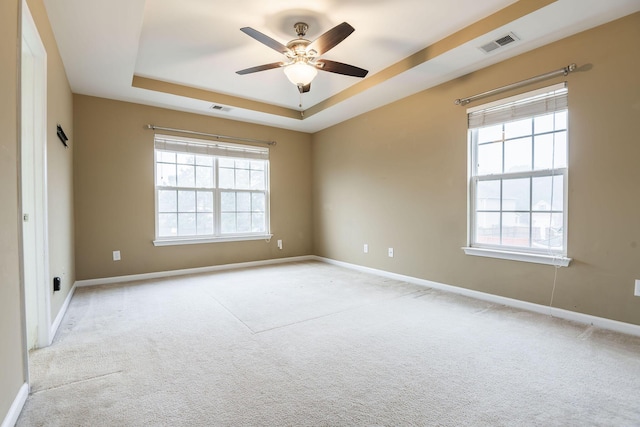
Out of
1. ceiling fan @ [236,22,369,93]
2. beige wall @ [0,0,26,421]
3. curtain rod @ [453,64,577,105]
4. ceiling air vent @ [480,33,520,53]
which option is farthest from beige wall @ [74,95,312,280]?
ceiling air vent @ [480,33,520,53]

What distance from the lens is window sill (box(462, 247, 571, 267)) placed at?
285 centimetres

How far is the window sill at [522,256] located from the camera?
2846 mm

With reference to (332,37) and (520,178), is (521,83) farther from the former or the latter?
(332,37)

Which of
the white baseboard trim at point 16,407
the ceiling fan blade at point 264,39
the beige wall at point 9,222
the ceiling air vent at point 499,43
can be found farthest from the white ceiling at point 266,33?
the white baseboard trim at point 16,407

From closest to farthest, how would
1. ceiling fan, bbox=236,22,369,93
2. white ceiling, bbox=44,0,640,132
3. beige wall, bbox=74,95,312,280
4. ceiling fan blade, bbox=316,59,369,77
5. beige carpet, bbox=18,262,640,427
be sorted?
beige carpet, bbox=18,262,640,427 → white ceiling, bbox=44,0,640,132 → ceiling fan, bbox=236,22,369,93 → ceiling fan blade, bbox=316,59,369,77 → beige wall, bbox=74,95,312,280

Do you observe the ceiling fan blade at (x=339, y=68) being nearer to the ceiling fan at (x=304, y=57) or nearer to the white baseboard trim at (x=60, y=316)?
the ceiling fan at (x=304, y=57)

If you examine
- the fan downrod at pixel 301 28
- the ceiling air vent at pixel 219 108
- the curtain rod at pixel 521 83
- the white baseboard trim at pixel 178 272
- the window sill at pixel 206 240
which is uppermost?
the fan downrod at pixel 301 28

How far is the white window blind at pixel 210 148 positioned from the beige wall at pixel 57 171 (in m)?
1.11

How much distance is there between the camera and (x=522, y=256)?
309cm

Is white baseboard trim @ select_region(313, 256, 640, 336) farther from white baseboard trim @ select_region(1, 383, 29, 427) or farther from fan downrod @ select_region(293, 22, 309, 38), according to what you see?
white baseboard trim @ select_region(1, 383, 29, 427)

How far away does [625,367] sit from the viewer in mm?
1996

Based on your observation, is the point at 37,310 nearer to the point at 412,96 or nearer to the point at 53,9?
the point at 53,9

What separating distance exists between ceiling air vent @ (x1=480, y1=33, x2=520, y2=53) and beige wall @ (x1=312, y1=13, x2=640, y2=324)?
0.35m

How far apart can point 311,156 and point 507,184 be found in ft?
11.9
